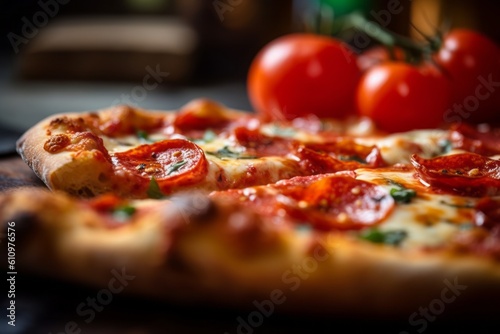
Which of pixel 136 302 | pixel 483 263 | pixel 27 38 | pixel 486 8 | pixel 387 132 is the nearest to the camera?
pixel 483 263

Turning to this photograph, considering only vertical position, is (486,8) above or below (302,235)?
below

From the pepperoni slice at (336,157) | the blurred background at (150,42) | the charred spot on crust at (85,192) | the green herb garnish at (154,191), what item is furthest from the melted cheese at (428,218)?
the blurred background at (150,42)

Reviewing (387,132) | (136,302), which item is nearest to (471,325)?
(136,302)

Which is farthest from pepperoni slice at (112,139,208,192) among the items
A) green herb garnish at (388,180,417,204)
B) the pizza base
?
green herb garnish at (388,180,417,204)

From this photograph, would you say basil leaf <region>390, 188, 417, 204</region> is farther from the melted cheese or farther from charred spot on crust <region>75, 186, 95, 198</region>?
charred spot on crust <region>75, 186, 95, 198</region>

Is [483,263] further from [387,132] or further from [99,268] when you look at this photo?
[387,132]

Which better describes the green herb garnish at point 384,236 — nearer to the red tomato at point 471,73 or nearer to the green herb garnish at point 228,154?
the green herb garnish at point 228,154
